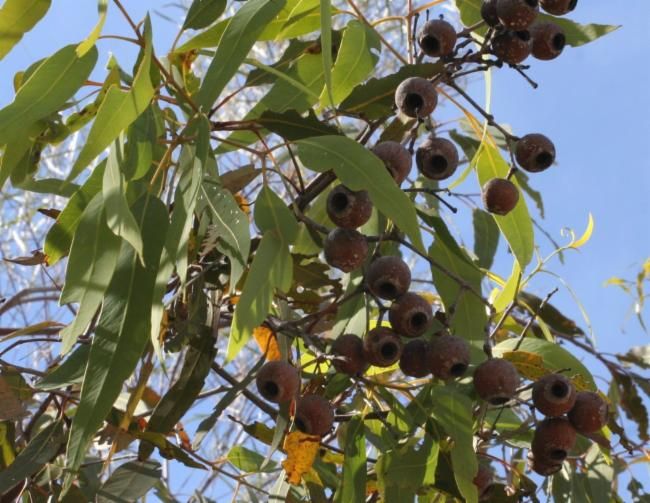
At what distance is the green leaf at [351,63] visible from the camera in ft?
4.97

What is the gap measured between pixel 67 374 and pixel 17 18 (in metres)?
0.47

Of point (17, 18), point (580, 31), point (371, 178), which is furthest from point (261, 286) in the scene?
point (580, 31)

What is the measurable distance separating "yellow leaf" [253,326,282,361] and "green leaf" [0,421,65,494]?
33 cm

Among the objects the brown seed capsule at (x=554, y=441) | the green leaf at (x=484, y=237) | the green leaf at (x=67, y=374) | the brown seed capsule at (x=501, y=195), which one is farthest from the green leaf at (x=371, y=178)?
the green leaf at (x=484, y=237)

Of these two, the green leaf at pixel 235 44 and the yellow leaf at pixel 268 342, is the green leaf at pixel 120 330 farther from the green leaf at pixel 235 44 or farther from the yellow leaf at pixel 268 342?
the yellow leaf at pixel 268 342

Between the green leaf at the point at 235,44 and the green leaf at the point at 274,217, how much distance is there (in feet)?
0.47

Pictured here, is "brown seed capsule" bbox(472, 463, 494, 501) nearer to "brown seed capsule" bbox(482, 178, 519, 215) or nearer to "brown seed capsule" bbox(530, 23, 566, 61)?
"brown seed capsule" bbox(482, 178, 519, 215)

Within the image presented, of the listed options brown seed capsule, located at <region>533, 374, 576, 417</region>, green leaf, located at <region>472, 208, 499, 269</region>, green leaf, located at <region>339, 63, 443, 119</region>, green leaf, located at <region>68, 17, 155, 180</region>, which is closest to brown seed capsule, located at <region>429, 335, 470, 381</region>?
brown seed capsule, located at <region>533, 374, 576, 417</region>

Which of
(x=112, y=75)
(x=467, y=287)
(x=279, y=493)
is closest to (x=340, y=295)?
(x=467, y=287)

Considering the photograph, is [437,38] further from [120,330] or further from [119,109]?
[120,330]

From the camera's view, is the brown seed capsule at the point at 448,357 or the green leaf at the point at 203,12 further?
the green leaf at the point at 203,12

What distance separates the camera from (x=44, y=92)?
1.40 meters

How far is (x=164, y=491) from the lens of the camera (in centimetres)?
211

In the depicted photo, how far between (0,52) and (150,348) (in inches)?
18.4
